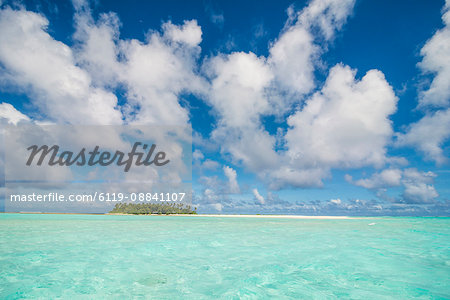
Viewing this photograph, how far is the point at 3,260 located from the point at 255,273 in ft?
35.8

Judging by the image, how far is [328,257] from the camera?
11992mm

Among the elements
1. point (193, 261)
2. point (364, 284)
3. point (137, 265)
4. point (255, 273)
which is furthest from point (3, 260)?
point (364, 284)

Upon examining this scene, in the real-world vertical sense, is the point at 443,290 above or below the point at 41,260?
above

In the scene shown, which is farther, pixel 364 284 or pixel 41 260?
pixel 41 260

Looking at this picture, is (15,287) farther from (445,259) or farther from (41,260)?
(445,259)

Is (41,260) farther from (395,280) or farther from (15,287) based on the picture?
(395,280)

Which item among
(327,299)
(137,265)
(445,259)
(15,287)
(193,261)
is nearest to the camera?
(327,299)

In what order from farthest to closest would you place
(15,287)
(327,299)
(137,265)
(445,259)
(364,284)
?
(445,259) → (137,265) → (364,284) → (15,287) → (327,299)

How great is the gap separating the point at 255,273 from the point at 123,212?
15286 cm

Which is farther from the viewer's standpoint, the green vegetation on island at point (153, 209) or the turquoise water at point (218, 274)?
the green vegetation on island at point (153, 209)

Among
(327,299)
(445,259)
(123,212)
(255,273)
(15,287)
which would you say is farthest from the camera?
(123,212)

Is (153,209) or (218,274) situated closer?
(218,274)

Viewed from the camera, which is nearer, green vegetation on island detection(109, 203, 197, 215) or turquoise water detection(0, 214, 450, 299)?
turquoise water detection(0, 214, 450, 299)

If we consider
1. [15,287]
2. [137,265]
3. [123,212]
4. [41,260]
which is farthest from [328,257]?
[123,212]
